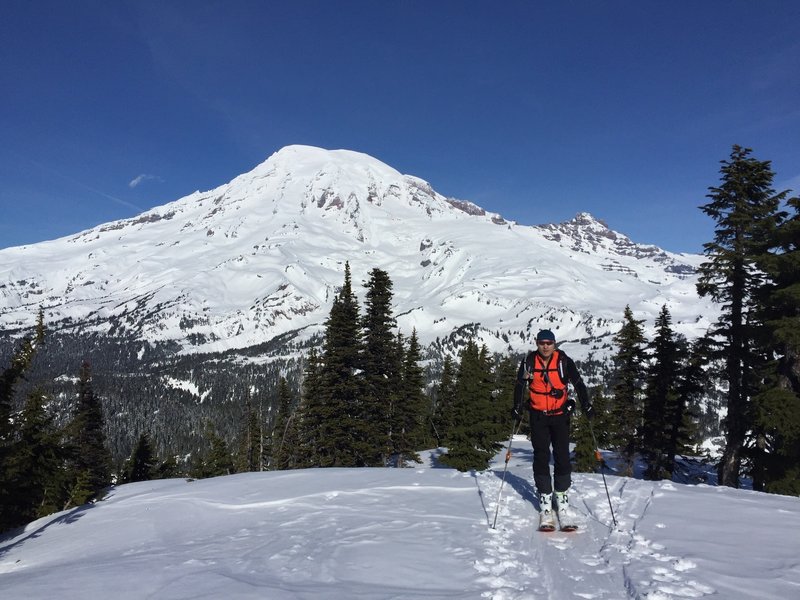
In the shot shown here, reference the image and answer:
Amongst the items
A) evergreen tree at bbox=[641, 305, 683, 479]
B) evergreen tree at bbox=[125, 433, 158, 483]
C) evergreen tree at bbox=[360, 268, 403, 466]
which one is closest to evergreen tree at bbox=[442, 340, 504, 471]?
evergreen tree at bbox=[360, 268, 403, 466]

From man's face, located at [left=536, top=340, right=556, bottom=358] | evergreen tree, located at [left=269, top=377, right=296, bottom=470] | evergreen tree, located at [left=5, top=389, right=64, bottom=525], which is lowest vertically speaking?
evergreen tree, located at [left=269, top=377, right=296, bottom=470]

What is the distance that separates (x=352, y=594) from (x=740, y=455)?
64.2 ft

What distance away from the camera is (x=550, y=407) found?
8289mm

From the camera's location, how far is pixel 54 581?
20.2 ft

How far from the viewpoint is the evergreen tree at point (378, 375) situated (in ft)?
99.0

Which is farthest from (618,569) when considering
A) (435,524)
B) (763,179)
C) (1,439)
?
(763,179)

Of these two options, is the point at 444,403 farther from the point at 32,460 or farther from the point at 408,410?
the point at 32,460

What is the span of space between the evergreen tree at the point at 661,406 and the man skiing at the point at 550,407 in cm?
2063

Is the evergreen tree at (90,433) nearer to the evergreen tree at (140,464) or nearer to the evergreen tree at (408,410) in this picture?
the evergreen tree at (140,464)

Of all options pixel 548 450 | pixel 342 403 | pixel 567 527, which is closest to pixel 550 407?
pixel 548 450

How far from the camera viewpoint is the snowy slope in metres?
5.42

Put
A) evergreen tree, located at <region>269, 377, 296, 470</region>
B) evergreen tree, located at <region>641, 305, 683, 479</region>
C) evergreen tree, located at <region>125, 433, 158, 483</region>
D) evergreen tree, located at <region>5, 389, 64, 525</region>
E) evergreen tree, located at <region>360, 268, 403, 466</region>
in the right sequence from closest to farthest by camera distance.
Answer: evergreen tree, located at <region>5, 389, 64, 525</region> → evergreen tree, located at <region>641, 305, 683, 479</region> → evergreen tree, located at <region>360, 268, 403, 466</region> → evergreen tree, located at <region>269, 377, 296, 470</region> → evergreen tree, located at <region>125, 433, 158, 483</region>

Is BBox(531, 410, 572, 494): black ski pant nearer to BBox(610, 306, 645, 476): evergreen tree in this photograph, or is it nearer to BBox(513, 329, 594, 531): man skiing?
BBox(513, 329, 594, 531): man skiing

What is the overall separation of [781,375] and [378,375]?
20.7 metres
